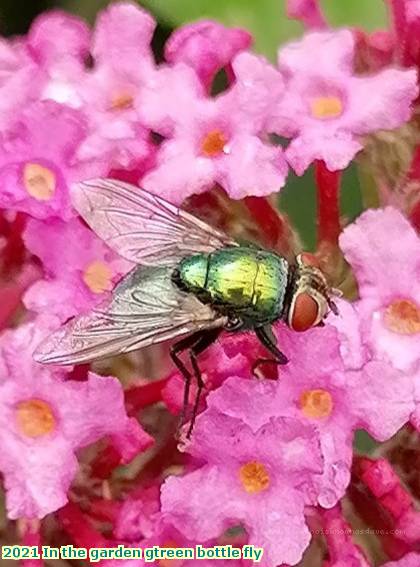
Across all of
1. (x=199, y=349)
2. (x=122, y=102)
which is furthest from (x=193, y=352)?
(x=122, y=102)

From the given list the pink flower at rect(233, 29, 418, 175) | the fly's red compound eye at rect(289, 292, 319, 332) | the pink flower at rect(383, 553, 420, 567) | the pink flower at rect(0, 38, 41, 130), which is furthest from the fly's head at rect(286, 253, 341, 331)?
the pink flower at rect(0, 38, 41, 130)

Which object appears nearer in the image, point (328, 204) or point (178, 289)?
point (178, 289)

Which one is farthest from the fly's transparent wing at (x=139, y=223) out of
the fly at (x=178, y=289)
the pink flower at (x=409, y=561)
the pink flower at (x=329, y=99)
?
the pink flower at (x=409, y=561)

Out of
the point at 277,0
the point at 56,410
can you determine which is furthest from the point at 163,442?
the point at 277,0

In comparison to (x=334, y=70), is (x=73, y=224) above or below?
below

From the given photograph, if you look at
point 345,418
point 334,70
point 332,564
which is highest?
point 334,70

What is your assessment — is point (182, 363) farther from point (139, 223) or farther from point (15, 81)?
point (15, 81)

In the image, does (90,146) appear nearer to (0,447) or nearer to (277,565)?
(0,447)
